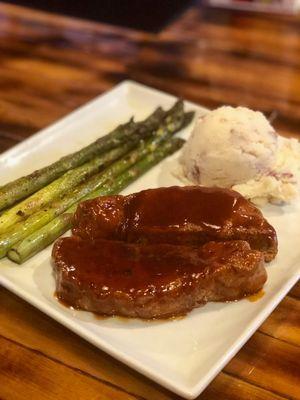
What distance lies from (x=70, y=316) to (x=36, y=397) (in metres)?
0.39

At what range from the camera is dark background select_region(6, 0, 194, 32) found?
20.5 ft

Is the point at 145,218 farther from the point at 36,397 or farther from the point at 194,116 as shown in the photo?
the point at 194,116

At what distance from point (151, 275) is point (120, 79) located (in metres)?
2.97

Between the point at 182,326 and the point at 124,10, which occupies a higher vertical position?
the point at 124,10

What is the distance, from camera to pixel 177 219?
9.33 feet

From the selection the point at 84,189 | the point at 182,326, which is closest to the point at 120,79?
the point at 84,189

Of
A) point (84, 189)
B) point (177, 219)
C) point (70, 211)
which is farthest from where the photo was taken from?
point (84, 189)

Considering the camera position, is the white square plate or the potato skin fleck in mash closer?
the white square plate

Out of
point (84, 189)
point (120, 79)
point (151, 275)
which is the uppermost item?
point (151, 275)

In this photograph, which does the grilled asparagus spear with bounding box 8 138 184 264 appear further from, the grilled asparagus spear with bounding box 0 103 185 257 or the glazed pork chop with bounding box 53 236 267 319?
the glazed pork chop with bounding box 53 236 267 319

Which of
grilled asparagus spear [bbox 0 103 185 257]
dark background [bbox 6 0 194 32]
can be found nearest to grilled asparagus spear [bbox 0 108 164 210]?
grilled asparagus spear [bbox 0 103 185 257]

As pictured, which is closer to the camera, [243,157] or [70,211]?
[70,211]

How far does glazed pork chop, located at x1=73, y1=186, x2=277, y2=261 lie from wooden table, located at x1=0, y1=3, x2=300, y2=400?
1.36ft

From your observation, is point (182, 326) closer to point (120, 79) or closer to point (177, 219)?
point (177, 219)
